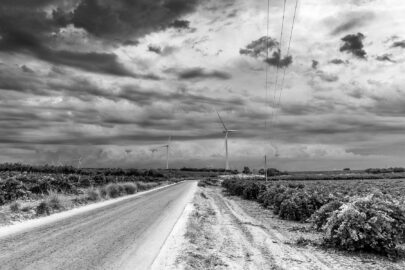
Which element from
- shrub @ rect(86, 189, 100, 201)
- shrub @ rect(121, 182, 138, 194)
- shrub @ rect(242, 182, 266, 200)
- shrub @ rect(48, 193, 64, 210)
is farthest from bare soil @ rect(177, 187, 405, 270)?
shrub @ rect(121, 182, 138, 194)

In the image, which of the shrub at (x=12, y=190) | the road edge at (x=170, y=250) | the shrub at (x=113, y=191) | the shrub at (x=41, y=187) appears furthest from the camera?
the shrub at (x=113, y=191)

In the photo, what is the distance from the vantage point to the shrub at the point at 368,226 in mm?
13262

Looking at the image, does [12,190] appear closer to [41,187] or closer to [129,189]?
[41,187]

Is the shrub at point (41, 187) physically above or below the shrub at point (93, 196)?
above

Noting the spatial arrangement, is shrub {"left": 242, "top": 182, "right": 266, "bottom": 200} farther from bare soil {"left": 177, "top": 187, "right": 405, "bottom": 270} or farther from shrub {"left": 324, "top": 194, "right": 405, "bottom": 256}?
shrub {"left": 324, "top": 194, "right": 405, "bottom": 256}

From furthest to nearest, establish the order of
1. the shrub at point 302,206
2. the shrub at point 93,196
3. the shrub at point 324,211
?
1. the shrub at point 93,196
2. the shrub at point 302,206
3. the shrub at point 324,211

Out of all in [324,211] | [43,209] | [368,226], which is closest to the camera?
[368,226]

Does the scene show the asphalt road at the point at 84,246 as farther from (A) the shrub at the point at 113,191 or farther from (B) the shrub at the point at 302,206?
(A) the shrub at the point at 113,191

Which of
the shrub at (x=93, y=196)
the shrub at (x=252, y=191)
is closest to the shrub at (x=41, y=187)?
the shrub at (x=93, y=196)

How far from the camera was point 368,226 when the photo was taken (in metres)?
13.1

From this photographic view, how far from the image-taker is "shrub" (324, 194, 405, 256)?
522 inches

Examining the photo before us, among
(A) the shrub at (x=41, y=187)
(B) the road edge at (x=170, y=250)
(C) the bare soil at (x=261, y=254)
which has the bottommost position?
(C) the bare soil at (x=261, y=254)

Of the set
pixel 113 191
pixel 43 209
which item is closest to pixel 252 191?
pixel 113 191

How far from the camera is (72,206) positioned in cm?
2961
